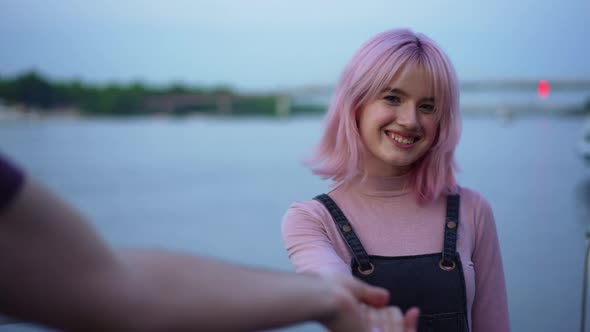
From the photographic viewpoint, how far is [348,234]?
1269 millimetres

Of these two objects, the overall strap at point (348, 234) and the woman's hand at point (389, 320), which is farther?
the overall strap at point (348, 234)

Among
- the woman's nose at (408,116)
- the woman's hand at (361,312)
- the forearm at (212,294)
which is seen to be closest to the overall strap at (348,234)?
the woman's nose at (408,116)

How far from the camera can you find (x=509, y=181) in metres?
13.3

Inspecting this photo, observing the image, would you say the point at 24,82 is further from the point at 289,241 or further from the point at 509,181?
the point at 289,241

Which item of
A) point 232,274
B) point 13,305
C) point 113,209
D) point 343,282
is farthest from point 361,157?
point 113,209

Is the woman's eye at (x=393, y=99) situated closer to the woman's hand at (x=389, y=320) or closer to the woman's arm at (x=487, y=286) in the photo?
the woman's arm at (x=487, y=286)

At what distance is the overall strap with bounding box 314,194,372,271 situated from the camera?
1.24 metres

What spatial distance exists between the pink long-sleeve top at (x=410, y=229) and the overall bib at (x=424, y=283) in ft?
0.09

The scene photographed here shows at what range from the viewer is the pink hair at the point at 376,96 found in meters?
1.30

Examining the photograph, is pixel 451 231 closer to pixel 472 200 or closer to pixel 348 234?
pixel 472 200

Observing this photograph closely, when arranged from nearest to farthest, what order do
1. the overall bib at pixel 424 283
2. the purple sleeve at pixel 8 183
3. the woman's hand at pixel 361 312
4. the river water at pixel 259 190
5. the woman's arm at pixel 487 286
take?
the purple sleeve at pixel 8 183
the woman's hand at pixel 361 312
the overall bib at pixel 424 283
the woman's arm at pixel 487 286
the river water at pixel 259 190

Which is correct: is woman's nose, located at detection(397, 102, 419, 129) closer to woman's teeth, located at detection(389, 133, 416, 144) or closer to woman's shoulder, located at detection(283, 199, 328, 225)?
woman's teeth, located at detection(389, 133, 416, 144)

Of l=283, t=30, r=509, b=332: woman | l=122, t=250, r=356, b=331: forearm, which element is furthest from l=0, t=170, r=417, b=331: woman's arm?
l=283, t=30, r=509, b=332: woman

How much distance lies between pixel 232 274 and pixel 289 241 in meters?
0.75
